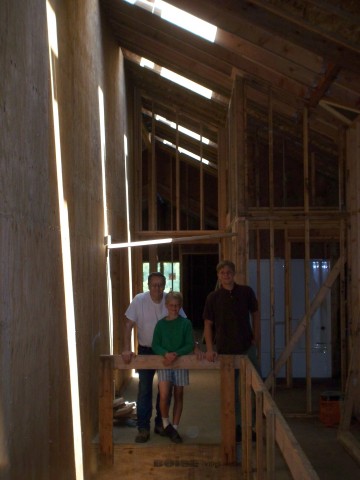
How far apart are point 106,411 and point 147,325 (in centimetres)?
102

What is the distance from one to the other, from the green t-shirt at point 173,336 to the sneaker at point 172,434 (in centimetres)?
68

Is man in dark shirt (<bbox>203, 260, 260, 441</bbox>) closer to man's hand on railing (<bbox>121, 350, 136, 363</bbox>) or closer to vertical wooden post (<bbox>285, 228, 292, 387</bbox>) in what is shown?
man's hand on railing (<bbox>121, 350, 136, 363</bbox>)

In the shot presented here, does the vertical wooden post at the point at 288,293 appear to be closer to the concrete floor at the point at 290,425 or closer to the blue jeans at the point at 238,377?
the concrete floor at the point at 290,425

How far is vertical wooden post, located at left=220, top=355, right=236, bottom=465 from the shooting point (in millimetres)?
5172

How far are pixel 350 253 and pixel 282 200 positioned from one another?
2415mm

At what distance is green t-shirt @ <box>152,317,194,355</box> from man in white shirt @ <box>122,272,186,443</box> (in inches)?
8.9

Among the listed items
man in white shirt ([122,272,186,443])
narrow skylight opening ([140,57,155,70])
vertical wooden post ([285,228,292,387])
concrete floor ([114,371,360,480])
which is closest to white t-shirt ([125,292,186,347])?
man in white shirt ([122,272,186,443])

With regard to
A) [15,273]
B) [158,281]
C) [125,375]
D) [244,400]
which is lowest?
[125,375]

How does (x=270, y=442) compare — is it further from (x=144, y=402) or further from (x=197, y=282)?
(x=197, y=282)

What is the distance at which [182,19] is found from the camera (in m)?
6.76

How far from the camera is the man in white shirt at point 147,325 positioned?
5.62 metres

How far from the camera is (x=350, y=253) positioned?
7746 millimetres

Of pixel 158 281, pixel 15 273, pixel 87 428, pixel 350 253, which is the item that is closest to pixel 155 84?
pixel 350 253

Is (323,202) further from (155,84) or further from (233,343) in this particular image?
(233,343)
